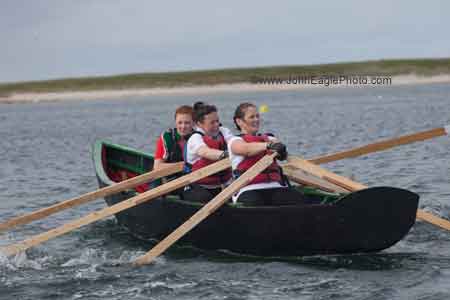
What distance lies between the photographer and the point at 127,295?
9477mm

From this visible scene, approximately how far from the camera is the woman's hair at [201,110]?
11281 millimetres

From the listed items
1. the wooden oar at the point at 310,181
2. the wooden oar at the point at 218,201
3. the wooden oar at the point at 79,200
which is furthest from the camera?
the wooden oar at the point at 79,200

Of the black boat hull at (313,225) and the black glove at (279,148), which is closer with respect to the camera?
the black boat hull at (313,225)

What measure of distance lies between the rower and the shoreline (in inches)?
3081

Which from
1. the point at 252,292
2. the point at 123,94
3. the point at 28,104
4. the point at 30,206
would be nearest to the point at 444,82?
the point at 123,94

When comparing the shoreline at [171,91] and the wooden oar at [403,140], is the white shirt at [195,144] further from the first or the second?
the shoreline at [171,91]

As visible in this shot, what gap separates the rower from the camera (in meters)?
11.3

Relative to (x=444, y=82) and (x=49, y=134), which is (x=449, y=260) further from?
(x=444, y=82)

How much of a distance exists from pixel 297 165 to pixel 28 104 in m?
82.4

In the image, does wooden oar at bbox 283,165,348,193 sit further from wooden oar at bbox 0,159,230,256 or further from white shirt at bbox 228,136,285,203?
wooden oar at bbox 0,159,230,256

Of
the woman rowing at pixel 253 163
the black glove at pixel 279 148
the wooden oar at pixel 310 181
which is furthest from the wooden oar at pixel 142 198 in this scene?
the wooden oar at pixel 310 181

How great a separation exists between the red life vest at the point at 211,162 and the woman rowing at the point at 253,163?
26.6 inches

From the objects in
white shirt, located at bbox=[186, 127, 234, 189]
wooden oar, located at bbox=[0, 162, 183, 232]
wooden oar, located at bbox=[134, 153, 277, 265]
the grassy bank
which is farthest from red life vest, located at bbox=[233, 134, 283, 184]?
the grassy bank

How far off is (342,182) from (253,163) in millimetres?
1060
